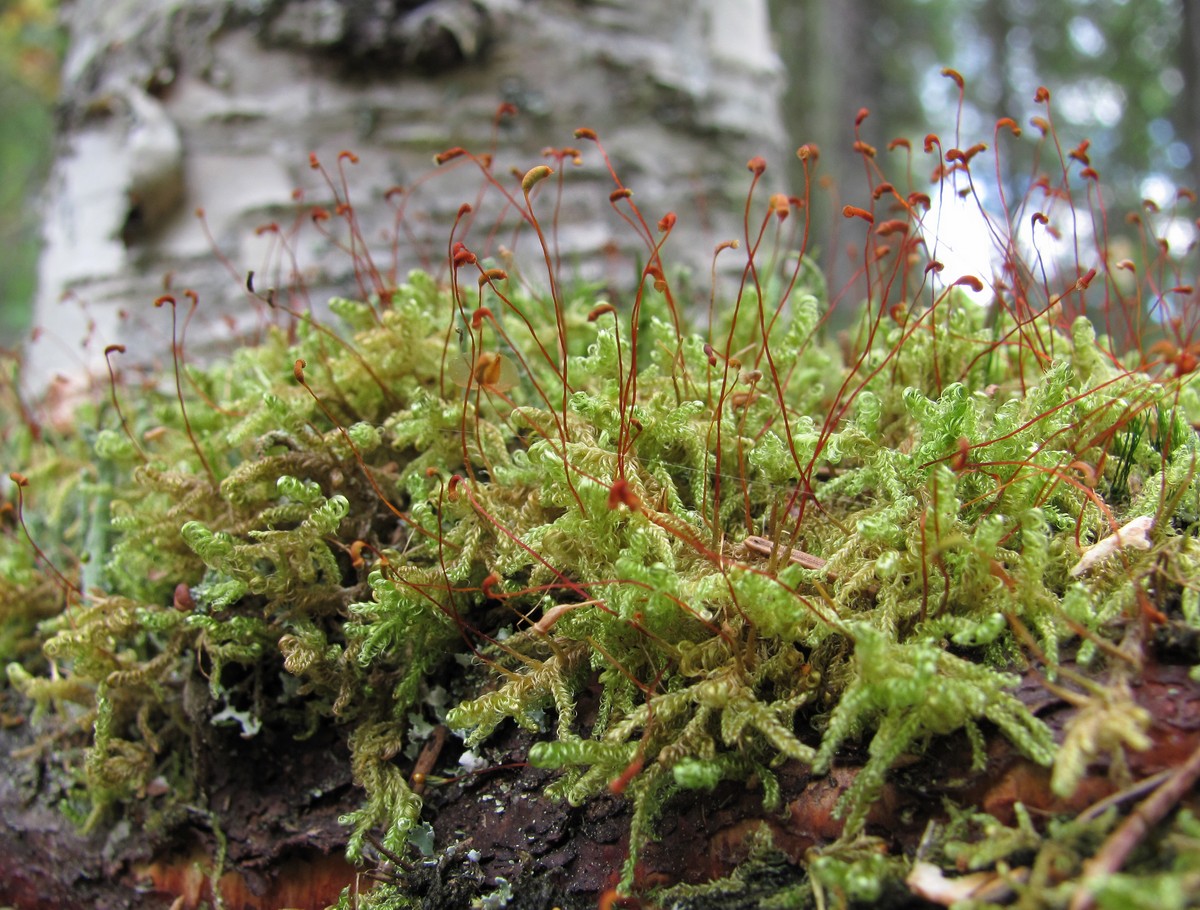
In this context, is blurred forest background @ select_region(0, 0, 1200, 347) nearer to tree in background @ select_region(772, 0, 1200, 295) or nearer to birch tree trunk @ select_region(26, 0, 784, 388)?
tree in background @ select_region(772, 0, 1200, 295)

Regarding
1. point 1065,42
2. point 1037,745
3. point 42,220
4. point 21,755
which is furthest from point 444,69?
→ point 1065,42

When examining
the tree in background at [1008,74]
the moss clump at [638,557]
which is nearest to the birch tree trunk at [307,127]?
the moss clump at [638,557]

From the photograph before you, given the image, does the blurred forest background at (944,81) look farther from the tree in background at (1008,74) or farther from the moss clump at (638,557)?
the moss clump at (638,557)

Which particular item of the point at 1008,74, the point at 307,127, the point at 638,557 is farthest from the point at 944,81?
the point at 638,557

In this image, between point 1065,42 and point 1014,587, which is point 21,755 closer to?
point 1014,587

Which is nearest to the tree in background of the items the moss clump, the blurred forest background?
the blurred forest background

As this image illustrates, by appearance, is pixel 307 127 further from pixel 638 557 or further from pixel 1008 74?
pixel 1008 74
